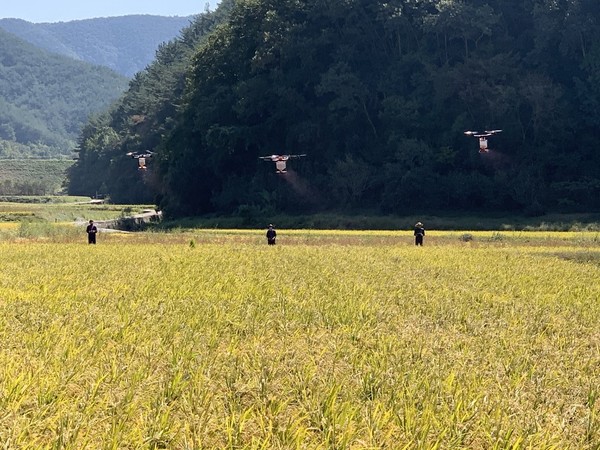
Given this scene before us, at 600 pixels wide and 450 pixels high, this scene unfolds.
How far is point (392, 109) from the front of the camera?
66312 millimetres

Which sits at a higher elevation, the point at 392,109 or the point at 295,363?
the point at 392,109

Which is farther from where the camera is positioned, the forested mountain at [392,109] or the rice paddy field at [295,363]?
the forested mountain at [392,109]

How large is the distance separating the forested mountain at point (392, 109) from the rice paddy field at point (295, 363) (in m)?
47.1

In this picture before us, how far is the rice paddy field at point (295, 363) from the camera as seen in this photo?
18.8 feet

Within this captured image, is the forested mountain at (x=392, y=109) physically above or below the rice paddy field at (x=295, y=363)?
above

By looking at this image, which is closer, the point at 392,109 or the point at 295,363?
the point at 295,363

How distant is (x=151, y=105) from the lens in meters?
131

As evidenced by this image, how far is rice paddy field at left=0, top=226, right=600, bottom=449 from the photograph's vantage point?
5.73m

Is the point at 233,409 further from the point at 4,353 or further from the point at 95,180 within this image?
the point at 95,180

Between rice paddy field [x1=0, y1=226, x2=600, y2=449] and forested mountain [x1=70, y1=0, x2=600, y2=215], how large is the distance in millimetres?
47131

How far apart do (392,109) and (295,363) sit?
199ft

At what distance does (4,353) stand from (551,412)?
6309 millimetres

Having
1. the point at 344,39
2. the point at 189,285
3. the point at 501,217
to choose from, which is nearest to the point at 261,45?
the point at 344,39

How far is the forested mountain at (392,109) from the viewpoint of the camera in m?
61.5
